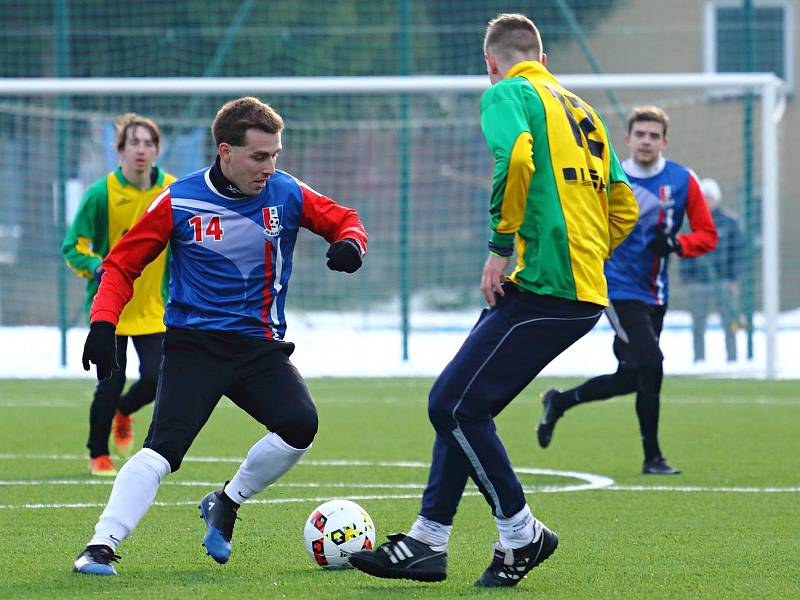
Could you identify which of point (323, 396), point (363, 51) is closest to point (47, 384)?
point (323, 396)

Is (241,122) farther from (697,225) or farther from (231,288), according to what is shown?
(697,225)

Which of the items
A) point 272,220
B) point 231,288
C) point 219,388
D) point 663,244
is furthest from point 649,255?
point 219,388

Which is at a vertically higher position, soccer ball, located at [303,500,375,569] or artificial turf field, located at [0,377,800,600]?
soccer ball, located at [303,500,375,569]

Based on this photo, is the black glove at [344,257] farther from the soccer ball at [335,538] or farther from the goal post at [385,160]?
the goal post at [385,160]

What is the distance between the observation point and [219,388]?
5.06 metres

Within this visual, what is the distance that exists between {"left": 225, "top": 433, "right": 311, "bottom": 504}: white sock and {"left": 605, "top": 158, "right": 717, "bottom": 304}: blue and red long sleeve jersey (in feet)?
10.9

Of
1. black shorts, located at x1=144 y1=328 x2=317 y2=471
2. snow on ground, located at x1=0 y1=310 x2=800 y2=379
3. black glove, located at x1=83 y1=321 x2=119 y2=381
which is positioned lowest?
snow on ground, located at x1=0 y1=310 x2=800 y2=379

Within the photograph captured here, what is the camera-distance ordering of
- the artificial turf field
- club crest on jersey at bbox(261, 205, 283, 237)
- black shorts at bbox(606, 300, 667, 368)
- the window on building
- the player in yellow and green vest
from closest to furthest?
the artificial turf field, club crest on jersey at bbox(261, 205, 283, 237), the player in yellow and green vest, black shorts at bbox(606, 300, 667, 368), the window on building

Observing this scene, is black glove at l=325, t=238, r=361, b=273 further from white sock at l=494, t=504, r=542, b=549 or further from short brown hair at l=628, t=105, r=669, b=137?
short brown hair at l=628, t=105, r=669, b=137

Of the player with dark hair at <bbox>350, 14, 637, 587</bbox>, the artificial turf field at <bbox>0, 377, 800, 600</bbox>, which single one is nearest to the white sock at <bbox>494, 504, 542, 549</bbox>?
the player with dark hair at <bbox>350, 14, 637, 587</bbox>

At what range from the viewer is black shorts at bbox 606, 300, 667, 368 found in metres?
7.93

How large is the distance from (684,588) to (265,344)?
1.66 meters

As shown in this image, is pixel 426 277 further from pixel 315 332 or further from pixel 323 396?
pixel 323 396

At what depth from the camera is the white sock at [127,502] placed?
4.82 meters
